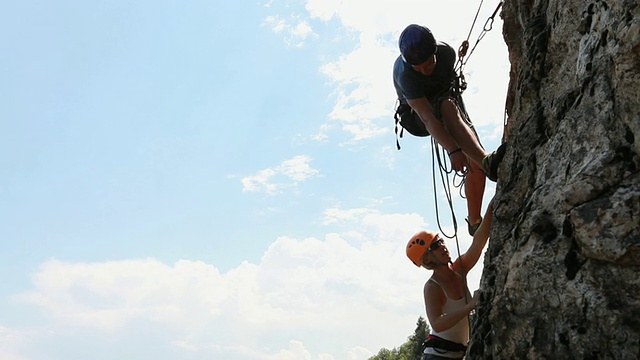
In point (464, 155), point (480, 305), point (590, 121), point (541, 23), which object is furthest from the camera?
point (464, 155)

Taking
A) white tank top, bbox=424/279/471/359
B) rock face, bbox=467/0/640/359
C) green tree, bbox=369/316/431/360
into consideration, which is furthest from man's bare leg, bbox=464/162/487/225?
green tree, bbox=369/316/431/360

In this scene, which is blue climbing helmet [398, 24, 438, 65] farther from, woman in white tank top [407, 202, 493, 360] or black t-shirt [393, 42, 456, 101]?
woman in white tank top [407, 202, 493, 360]

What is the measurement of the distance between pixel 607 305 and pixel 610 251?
0.93 feet

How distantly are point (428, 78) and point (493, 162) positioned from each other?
1.53 meters

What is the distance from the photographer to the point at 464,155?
626cm

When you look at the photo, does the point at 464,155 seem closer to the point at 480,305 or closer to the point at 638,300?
the point at 480,305

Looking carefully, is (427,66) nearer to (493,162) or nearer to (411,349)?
(493,162)

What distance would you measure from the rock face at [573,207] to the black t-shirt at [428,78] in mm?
1768

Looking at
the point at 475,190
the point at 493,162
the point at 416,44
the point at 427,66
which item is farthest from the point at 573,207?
the point at 427,66

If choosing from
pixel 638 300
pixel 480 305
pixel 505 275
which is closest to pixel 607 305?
pixel 638 300

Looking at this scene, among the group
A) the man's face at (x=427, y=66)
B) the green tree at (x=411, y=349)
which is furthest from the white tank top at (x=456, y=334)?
the green tree at (x=411, y=349)

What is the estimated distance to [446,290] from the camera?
20.2ft

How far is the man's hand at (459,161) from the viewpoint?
20.3 feet

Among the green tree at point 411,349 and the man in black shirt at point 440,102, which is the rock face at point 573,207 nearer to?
the man in black shirt at point 440,102
